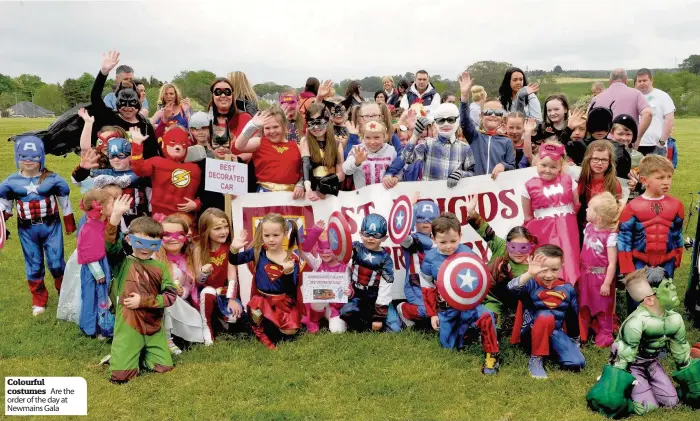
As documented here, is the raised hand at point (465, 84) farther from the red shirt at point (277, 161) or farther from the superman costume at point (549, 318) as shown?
the superman costume at point (549, 318)

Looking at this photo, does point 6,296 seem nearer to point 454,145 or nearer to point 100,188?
point 100,188

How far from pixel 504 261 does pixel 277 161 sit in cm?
281

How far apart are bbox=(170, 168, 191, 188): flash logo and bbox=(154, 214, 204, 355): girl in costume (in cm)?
55

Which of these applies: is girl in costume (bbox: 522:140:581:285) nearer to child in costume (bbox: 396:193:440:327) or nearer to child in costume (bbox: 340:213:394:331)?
child in costume (bbox: 396:193:440:327)

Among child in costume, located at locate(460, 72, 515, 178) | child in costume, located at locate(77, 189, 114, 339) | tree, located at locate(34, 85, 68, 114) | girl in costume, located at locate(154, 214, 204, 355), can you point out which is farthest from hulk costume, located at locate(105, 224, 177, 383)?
tree, located at locate(34, 85, 68, 114)

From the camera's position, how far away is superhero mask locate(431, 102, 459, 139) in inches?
254

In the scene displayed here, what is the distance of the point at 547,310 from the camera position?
17.7 feet

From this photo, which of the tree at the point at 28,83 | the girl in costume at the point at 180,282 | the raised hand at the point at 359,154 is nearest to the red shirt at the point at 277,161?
the raised hand at the point at 359,154

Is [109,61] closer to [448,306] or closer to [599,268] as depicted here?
[448,306]

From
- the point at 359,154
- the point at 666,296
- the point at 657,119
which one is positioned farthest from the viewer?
the point at 657,119

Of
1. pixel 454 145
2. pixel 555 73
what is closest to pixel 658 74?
pixel 555 73

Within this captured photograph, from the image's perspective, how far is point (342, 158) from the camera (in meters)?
7.08

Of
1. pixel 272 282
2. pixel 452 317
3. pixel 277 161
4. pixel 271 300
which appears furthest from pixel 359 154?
pixel 452 317

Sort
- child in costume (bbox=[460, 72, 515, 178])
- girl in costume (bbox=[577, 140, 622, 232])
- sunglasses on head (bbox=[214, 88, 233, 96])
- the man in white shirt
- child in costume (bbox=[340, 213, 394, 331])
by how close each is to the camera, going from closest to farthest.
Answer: girl in costume (bbox=[577, 140, 622, 232]) → child in costume (bbox=[340, 213, 394, 331]) → child in costume (bbox=[460, 72, 515, 178]) → sunglasses on head (bbox=[214, 88, 233, 96]) → the man in white shirt
